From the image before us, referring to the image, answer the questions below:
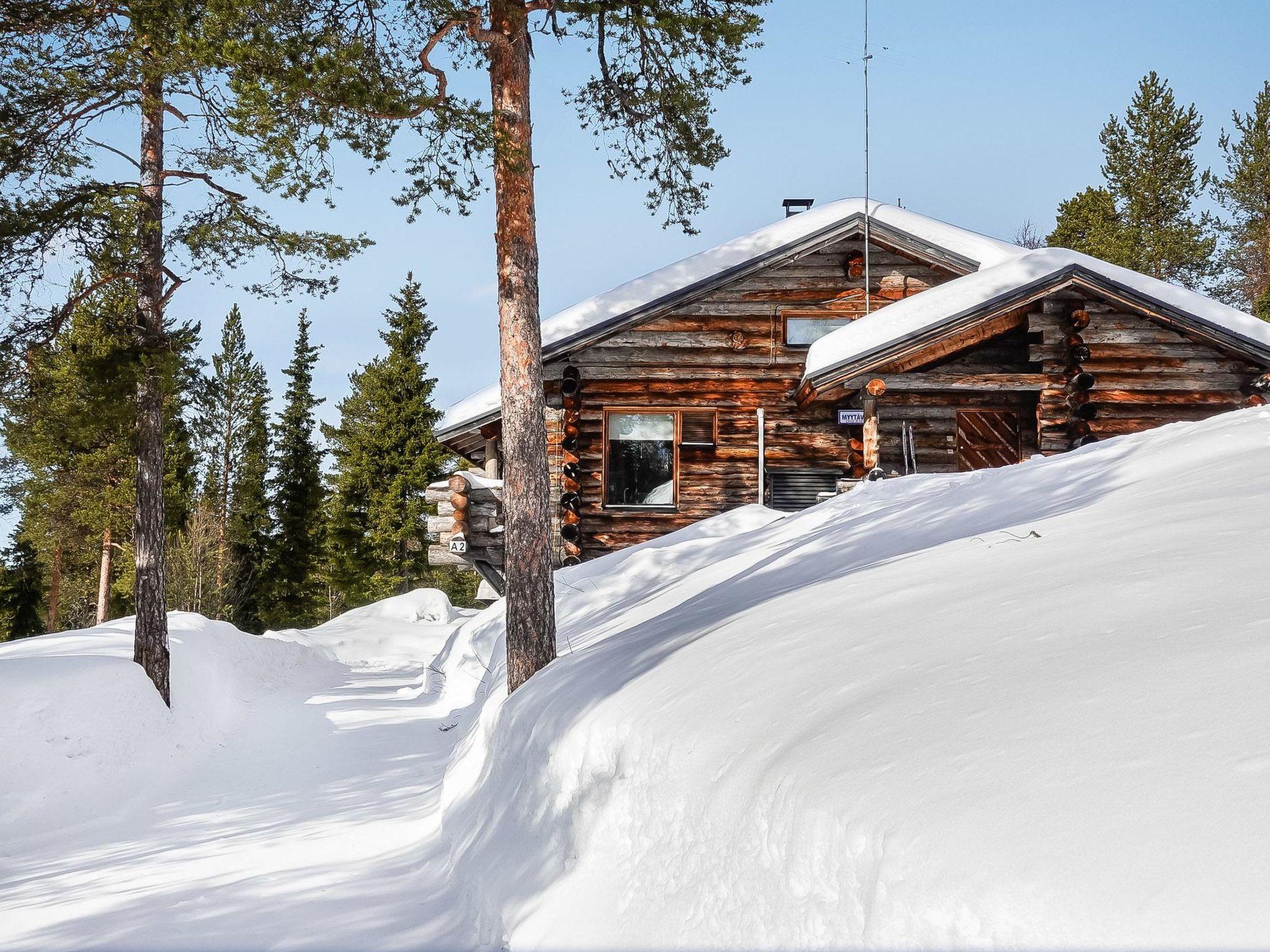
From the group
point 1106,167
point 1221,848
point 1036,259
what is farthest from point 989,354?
point 1106,167

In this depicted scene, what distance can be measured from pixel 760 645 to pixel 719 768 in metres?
1.04

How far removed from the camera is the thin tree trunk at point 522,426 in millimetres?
7715

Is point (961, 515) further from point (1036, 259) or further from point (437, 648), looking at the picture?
point (437, 648)

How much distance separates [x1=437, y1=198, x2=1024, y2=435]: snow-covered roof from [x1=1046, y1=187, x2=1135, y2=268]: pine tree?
18.2 meters

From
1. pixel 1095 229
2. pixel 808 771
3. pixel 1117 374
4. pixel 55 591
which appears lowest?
pixel 55 591

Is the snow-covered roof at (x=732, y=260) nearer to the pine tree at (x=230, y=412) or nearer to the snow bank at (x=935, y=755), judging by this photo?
the snow bank at (x=935, y=755)

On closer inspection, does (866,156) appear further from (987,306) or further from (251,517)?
(251,517)

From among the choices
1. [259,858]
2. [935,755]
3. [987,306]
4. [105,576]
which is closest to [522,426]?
[259,858]

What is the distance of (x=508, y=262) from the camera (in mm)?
7848

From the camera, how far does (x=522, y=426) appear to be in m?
7.71

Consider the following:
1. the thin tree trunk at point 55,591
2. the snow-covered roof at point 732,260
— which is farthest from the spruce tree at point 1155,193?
the thin tree trunk at point 55,591

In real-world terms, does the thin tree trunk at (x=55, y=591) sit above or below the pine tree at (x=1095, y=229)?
below

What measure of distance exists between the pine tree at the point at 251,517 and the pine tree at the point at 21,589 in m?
7.78

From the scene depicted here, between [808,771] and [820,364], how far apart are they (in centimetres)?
1086
